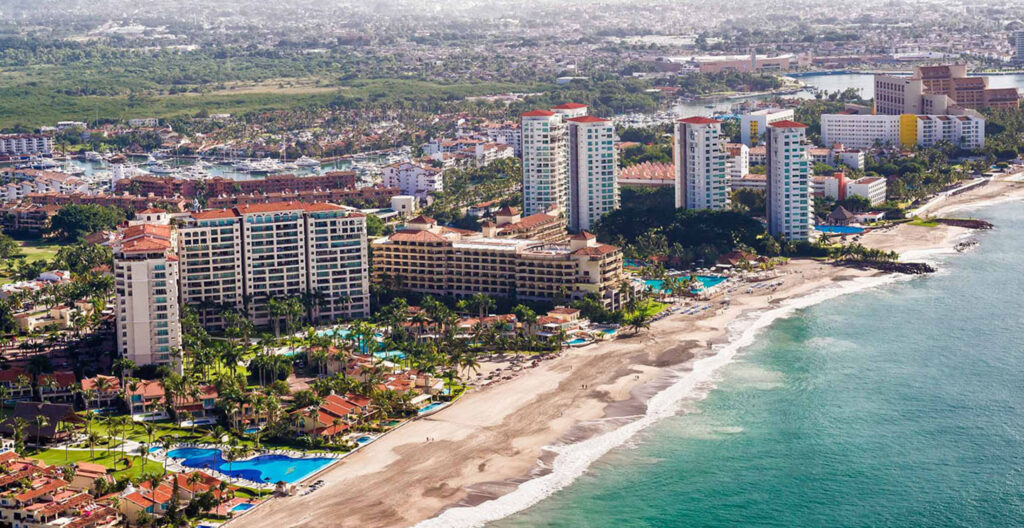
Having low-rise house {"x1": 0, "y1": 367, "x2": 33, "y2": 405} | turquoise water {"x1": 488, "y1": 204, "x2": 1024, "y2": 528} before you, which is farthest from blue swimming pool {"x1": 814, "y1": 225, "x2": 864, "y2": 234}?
low-rise house {"x1": 0, "y1": 367, "x2": 33, "y2": 405}

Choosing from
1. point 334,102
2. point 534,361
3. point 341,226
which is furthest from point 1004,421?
point 334,102

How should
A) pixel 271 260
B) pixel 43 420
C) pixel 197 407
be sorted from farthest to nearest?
pixel 271 260, pixel 197 407, pixel 43 420

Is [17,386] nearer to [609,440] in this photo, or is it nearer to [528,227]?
[609,440]

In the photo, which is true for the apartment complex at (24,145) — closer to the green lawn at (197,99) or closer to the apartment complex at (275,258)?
the green lawn at (197,99)

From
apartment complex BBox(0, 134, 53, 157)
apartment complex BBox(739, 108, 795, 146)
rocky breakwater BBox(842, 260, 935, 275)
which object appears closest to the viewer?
rocky breakwater BBox(842, 260, 935, 275)

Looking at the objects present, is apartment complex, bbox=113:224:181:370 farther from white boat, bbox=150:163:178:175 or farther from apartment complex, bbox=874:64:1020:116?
apartment complex, bbox=874:64:1020:116

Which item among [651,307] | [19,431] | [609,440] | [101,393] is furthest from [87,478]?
[651,307]
